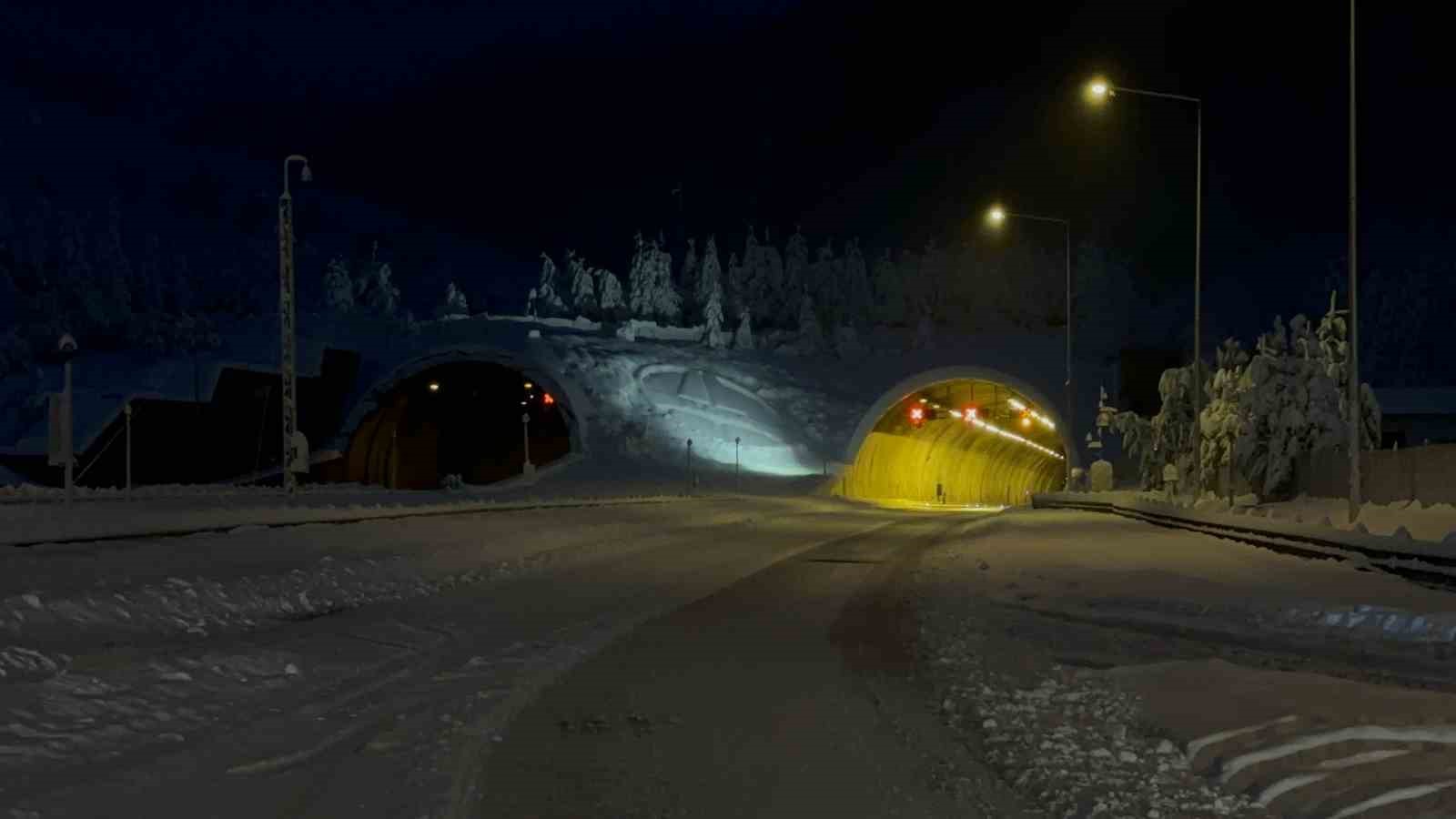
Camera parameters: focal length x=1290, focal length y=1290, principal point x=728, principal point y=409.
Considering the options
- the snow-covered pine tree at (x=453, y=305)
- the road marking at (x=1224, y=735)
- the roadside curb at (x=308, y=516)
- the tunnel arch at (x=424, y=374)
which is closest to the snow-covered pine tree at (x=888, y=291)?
the snow-covered pine tree at (x=453, y=305)

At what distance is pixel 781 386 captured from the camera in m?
93.3

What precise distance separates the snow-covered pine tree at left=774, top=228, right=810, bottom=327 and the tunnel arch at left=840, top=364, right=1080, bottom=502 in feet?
57.7

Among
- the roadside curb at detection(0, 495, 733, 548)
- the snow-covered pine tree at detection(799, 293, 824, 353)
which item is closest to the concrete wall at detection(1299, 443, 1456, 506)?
the roadside curb at detection(0, 495, 733, 548)

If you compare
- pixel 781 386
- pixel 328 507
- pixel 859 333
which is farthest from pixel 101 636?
pixel 859 333

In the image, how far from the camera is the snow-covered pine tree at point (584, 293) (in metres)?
109

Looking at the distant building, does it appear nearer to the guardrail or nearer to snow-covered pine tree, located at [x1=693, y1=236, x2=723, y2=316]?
the guardrail

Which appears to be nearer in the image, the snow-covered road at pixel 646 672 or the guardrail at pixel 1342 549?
the snow-covered road at pixel 646 672

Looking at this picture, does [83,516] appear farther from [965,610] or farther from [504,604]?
[965,610]

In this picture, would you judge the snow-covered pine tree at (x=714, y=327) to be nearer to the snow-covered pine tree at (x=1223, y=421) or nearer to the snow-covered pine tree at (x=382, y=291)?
the snow-covered pine tree at (x=382, y=291)

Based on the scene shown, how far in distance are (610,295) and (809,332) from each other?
18.4 meters

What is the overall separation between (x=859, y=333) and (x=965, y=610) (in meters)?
91.9

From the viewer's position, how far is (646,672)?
1161 centimetres

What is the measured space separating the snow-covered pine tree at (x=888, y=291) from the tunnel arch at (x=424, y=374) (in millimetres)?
46916

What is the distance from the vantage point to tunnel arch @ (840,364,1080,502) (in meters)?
79.8
